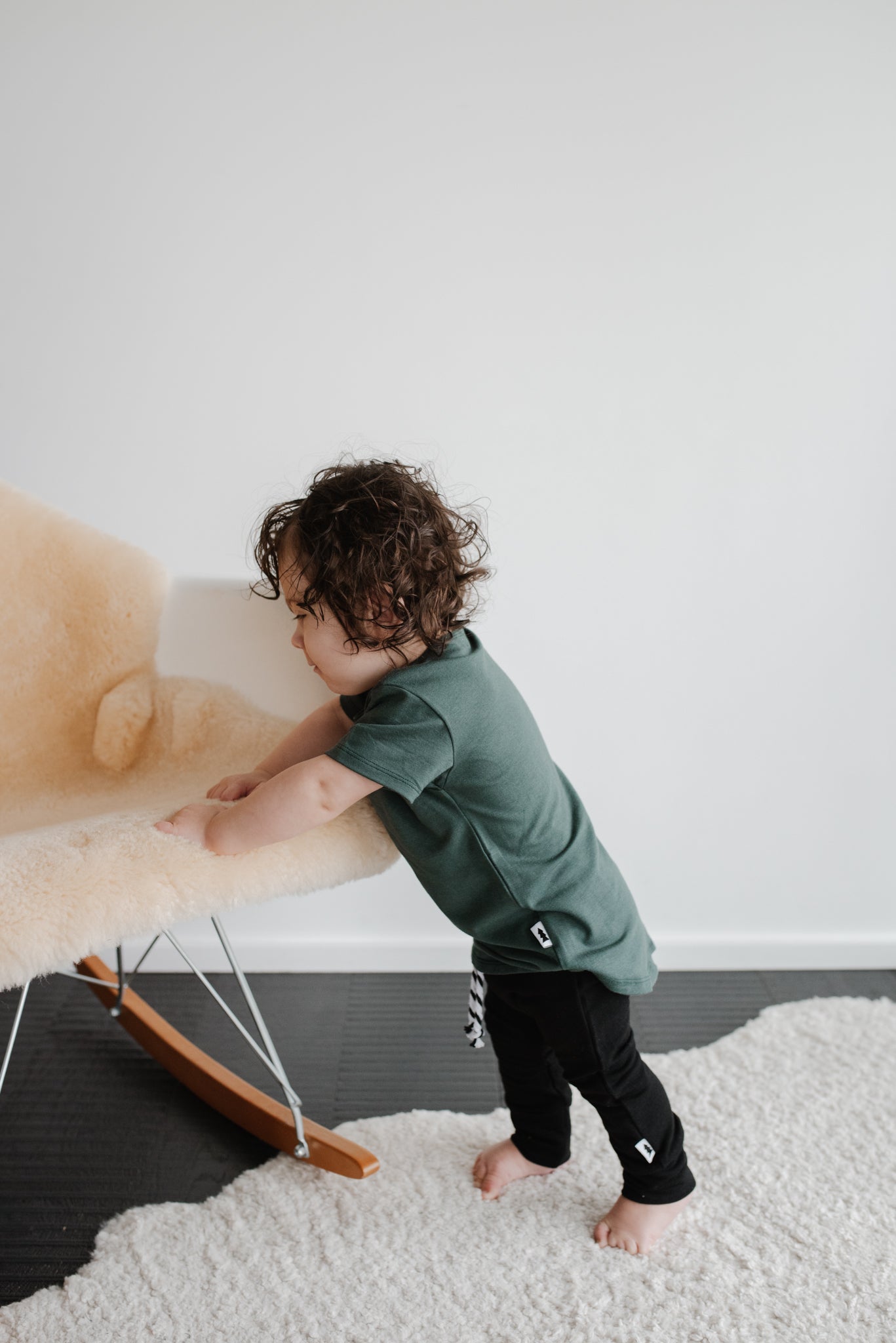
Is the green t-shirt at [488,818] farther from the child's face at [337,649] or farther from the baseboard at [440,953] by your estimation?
the baseboard at [440,953]

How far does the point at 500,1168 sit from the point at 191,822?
577mm

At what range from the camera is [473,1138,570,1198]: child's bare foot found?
3.57 ft

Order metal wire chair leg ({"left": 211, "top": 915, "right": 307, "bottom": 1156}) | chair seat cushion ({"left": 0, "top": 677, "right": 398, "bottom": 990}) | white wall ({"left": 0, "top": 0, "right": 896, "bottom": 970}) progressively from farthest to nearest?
white wall ({"left": 0, "top": 0, "right": 896, "bottom": 970})
metal wire chair leg ({"left": 211, "top": 915, "right": 307, "bottom": 1156})
chair seat cushion ({"left": 0, "top": 677, "right": 398, "bottom": 990})

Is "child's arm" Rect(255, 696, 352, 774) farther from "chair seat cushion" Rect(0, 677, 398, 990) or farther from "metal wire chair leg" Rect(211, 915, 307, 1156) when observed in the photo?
"metal wire chair leg" Rect(211, 915, 307, 1156)

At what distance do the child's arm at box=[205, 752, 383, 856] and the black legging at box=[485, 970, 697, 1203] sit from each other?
33 centimetres

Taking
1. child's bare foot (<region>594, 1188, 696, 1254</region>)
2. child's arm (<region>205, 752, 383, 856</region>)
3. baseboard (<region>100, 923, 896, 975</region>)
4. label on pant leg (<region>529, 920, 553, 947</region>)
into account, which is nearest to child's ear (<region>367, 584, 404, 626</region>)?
child's arm (<region>205, 752, 383, 856</region>)

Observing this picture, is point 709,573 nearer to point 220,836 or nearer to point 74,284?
point 220,836

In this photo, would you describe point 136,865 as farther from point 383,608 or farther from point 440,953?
point 440,953

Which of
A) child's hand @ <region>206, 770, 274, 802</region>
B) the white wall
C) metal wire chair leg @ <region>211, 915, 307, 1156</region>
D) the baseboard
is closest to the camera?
child's hand @ <region>206, 770, 274, 802</region>

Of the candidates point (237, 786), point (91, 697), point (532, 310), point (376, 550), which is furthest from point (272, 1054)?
point (532, 310)

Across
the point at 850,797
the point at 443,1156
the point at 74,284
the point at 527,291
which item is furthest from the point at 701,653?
the point at 74,284

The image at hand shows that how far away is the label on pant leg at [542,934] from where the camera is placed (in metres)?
0.95

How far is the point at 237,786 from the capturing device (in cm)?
97

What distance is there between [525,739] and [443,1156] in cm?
56
